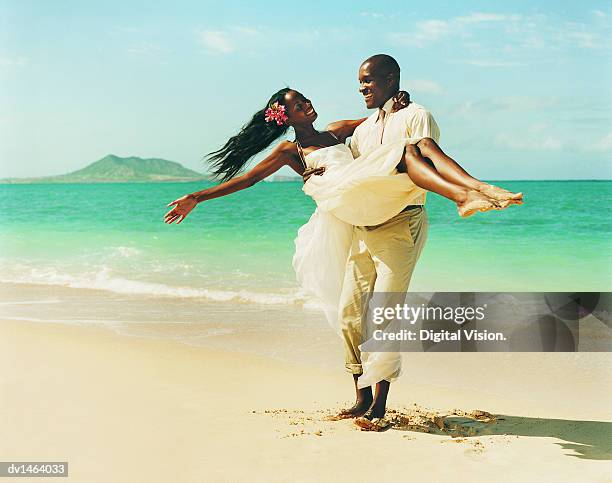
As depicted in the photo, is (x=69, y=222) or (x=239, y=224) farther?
(x=69, y=222)

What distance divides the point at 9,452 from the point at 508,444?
2261 millimetres

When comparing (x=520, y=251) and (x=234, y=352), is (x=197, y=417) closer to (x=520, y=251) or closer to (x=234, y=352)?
(x=234, y=352)

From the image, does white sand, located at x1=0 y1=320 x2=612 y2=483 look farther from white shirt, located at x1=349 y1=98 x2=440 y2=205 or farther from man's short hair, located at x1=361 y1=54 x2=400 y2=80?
man's short hair, located at x1=361 y1=54 x2=400 y2=80

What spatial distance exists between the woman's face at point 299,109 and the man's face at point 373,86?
12.2 inches

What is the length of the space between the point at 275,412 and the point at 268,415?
0.29ft

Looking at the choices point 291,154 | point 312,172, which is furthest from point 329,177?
point 291,154

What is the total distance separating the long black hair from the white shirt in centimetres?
45

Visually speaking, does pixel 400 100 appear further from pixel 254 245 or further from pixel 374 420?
pixel 254 245

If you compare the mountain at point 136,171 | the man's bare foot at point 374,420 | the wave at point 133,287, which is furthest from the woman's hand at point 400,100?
the mountain at point 136,171

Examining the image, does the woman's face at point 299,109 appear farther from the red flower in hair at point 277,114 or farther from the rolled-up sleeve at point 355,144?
the rolled-up sleeve at point 355,144

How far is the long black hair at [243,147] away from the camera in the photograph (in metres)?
4.16

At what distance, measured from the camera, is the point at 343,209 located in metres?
3.75

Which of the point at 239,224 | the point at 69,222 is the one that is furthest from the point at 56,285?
the point at 69,222

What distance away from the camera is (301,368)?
206 inches
